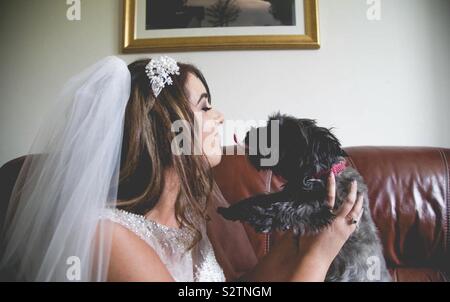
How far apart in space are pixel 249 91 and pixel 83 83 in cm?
53

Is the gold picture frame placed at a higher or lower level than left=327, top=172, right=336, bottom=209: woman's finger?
higher

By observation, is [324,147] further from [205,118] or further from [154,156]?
[154,156]

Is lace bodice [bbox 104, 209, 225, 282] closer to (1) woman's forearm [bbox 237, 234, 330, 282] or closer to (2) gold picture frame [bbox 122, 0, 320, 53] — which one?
(1) woman's forearm [bbox 237, 234, 330, 282]

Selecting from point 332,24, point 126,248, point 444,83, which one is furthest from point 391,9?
point 126,248

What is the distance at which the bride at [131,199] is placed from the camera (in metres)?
0.75

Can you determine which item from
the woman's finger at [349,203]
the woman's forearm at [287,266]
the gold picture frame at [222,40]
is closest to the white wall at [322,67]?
the gold picture frame at [222,40]

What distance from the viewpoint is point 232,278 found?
842mm

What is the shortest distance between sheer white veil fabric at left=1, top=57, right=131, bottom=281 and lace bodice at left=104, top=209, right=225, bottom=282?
6 cm

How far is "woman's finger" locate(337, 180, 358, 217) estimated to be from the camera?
0.85 metres

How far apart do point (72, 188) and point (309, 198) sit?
63 cm

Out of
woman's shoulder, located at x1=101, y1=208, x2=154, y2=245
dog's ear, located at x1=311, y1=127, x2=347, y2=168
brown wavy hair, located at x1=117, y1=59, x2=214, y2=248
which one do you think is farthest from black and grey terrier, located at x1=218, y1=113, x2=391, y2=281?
woman's shoulder, located at x1=101, y1=208, x2=154, y2=245

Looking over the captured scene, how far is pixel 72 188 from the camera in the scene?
0.78m

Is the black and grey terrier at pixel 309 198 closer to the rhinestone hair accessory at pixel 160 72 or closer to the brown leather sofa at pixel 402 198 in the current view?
the brown leather sofa at pixel 402 198

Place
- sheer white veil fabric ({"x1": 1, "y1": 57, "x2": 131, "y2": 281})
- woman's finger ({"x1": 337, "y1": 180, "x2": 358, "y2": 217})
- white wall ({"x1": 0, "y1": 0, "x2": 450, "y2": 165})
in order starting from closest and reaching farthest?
sheer white veil fabric ({"x1": 1, "y1": 57, "x2": 131, "y2": 281}) → woman's finger ({"x1": 337, "y1": 180, "x2": 358, "y2": 217}) → white wall ({"x1": 0, "y1": 0, "x2": 450, "y2": 165})
